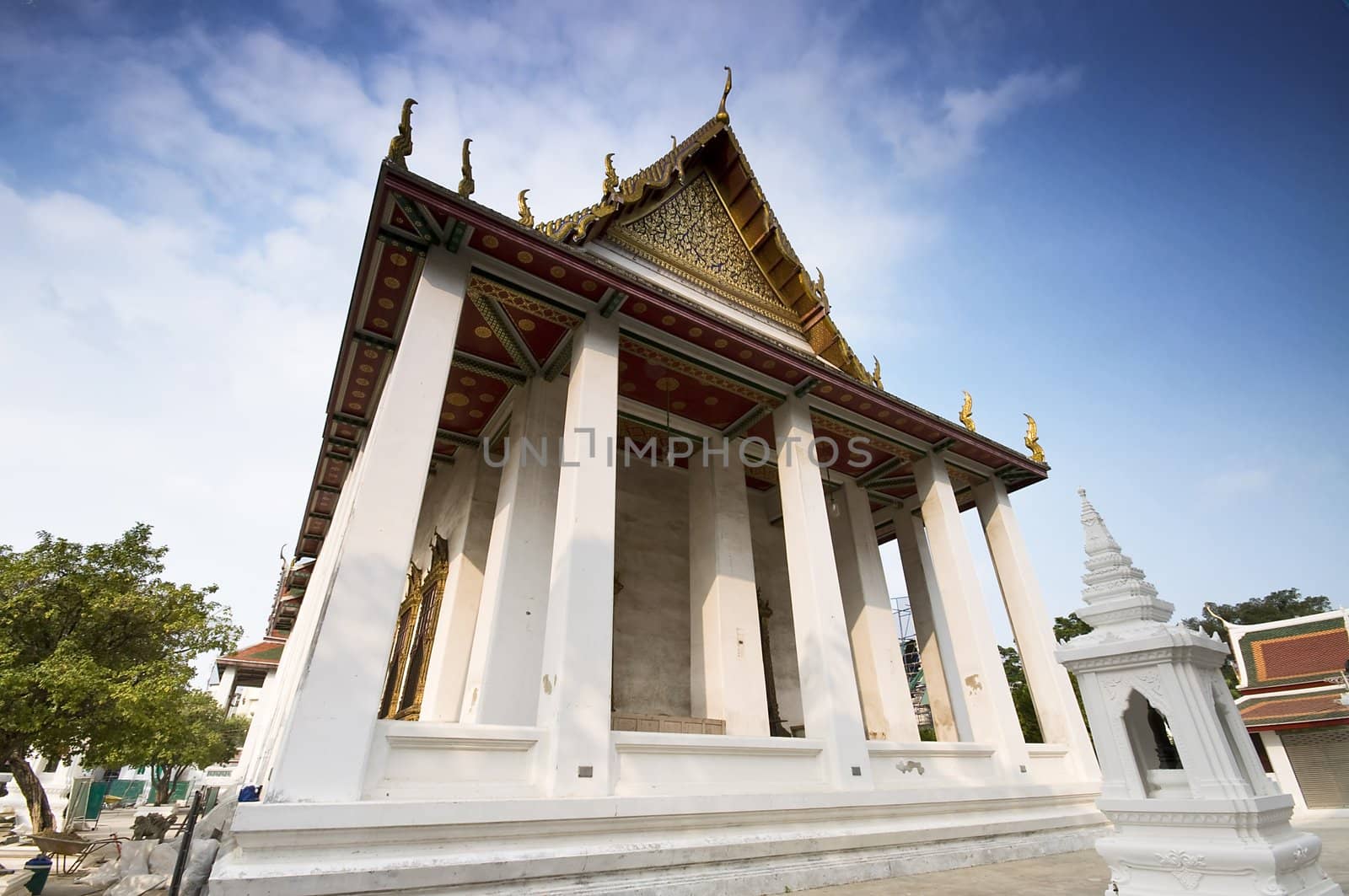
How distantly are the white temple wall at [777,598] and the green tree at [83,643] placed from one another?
32.6ft

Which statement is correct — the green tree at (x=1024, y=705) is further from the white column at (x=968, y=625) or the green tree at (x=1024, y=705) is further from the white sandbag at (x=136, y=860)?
the white sandbag at (x=136, y=860)

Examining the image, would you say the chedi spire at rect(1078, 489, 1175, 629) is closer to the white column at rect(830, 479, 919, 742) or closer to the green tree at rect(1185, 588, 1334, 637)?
the white column at rect(830, 479, 919, 742)

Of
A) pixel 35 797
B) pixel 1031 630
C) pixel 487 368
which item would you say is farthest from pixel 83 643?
pixel 1031 630

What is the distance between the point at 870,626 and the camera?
9.73m

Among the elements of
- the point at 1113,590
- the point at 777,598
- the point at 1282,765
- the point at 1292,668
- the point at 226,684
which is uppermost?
the point at 226,684

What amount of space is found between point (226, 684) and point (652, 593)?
30.2 m

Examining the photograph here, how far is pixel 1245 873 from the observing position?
3270 mm

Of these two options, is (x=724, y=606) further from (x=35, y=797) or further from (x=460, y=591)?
(x=35, y=797)

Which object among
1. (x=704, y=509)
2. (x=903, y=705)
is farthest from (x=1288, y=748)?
(x=704, y=509)

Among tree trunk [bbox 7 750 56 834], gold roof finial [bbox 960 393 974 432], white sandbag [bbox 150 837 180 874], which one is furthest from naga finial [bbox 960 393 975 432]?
tree trunk [bbox 7 750 56 834]

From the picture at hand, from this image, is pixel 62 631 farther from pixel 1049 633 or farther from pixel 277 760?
pixel 1049 633

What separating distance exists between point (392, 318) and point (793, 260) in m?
5.94

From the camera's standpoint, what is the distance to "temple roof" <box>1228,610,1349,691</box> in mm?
14562

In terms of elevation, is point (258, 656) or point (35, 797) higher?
point (258, 656)
